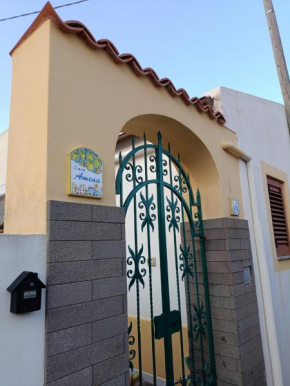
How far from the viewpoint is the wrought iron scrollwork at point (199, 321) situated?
308 cm

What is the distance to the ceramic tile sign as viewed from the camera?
1868 millimetres

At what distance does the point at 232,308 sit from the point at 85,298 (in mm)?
1913

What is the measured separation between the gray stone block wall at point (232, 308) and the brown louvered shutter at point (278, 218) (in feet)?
4.67

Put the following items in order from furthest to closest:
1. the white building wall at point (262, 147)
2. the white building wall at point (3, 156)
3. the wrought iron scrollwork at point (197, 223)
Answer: the white building wall at point (3, 156) < the white building wall at point (262, 147) < the wrought iron scrollwork at point (197, 223)

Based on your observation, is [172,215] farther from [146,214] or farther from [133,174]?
[133,174]

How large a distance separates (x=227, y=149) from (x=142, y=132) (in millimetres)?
1237

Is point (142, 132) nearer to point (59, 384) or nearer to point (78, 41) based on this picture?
point (78, 41)

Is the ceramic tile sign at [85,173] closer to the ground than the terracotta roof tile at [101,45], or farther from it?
closer to the ground

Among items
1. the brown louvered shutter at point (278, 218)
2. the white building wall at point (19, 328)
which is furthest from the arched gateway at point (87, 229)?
the brown louvered shutter at point (278, 218)

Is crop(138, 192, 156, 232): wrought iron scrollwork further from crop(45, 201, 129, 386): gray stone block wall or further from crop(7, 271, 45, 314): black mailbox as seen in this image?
crop(7, 271, 45, 314): black mailbox

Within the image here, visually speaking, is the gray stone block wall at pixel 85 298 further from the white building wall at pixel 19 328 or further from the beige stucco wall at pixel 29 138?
the beige stucco wall at pixel 29 138

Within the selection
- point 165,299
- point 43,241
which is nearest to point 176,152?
point 165,299

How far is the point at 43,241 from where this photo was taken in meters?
1.66

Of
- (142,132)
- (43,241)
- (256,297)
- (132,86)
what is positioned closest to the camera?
(43,241)
